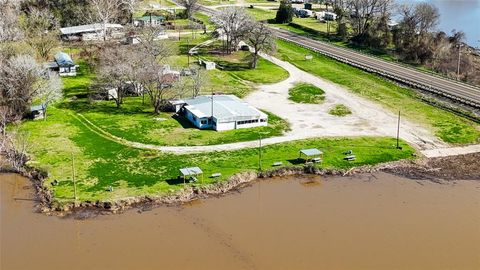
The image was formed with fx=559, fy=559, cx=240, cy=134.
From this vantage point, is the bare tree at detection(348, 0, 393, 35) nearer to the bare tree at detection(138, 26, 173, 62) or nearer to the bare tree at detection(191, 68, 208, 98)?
the bare tree at detection(138, 26, 173, 62)

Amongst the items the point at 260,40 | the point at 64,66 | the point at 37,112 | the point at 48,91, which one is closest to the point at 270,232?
the point at 37,112

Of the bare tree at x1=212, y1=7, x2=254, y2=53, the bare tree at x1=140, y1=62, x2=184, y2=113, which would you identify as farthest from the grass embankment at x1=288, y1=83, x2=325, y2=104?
the bare tree at x1=212, y1=7, x2=254, y2=53

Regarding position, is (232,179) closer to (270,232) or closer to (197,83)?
(270,232)

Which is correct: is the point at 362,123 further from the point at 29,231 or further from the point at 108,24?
the point at 108,24

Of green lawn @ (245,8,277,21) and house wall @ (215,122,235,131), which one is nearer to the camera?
house wall @ (215,122,235,131)

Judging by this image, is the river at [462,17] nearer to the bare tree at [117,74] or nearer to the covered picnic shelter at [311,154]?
the covered picnic shelter at [311,154]
